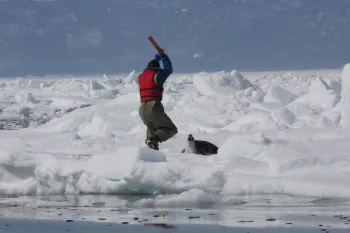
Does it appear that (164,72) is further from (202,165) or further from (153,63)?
(202,165)

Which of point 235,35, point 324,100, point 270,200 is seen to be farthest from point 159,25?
point 270,200

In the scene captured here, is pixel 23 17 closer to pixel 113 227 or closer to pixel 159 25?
pixel 159 25

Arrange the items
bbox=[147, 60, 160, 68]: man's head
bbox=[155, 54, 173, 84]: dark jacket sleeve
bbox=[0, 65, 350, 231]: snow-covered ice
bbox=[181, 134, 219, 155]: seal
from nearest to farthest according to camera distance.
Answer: bbox=[0, 65, 350, 231]: snow-covered ice < bbox=[155, 54, 173, 84]: dark jacket sleeve < bbox=[147, 60, 160, 68]: man's head < bbox=[181, 134, 219, 155]: seal

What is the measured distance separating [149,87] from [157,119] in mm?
370

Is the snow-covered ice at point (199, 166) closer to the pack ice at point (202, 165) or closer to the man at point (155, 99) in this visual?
the pack ice at point (202, 165)

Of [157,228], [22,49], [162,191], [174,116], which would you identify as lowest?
[157,228]

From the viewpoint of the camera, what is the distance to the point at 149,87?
999 centimetres

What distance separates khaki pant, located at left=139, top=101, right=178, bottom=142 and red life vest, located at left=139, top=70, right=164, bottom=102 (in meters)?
0.05

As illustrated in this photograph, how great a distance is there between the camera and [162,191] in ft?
28.2

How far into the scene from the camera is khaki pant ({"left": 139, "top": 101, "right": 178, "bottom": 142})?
10.1 meters

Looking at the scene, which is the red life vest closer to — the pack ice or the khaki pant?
the khaki pant

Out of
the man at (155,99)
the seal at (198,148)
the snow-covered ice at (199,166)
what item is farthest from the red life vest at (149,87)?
the seal at (198,148)

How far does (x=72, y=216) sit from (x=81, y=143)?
6383 mm

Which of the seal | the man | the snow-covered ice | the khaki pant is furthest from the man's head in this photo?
the seal
